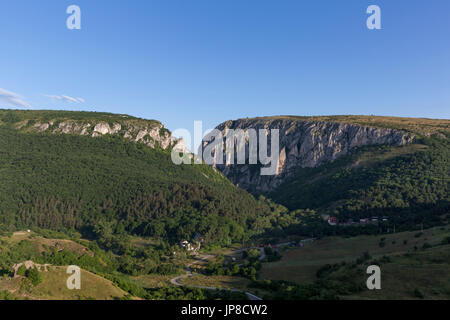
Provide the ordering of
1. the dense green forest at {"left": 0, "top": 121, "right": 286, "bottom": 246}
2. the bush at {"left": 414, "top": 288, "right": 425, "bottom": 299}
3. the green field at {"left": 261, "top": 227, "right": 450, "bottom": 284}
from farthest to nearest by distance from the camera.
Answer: the dense green forest at {"left": 0, "top": 121, "right": 286, "bottom": 246}
the green field at {"left": 261, "top": 227, "right": 450, "bottom": 284}
the bush at {"left": 414, "top": 288, "right": 425, "bottom": 299}

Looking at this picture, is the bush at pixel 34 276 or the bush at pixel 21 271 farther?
the bush at pixel 21 271

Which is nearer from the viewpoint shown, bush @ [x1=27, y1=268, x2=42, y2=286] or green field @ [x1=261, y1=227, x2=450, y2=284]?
bush @ [x1=27, y1=268, x2=42, y2=286]

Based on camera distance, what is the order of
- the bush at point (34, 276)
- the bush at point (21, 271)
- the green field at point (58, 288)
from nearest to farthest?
the green field at point (58, 288) → the bush at point (34, 276) → the bush at point (21, 271)

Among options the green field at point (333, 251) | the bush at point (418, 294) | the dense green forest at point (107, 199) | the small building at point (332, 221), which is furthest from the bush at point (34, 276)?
the small building at point (332, 221)

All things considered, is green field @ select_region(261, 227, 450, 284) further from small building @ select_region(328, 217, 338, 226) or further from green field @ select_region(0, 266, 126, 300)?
green field @ select_region(0, 266, 126, 300)

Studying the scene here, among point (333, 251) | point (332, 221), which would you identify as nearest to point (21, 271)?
point (333, 251)

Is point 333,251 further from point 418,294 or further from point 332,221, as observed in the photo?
point 418,294

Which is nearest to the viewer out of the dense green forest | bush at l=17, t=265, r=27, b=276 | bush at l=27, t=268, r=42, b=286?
bush at l=27, t=268, r=42, b=286

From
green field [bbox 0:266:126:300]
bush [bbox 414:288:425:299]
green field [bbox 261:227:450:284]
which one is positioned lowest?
green field [bbox 261:227:450:284]

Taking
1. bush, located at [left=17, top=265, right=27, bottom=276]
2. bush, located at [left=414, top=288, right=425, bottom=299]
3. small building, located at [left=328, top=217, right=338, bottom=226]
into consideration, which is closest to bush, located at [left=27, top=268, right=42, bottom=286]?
bush, located at [left=17, top=265, right=27, bottom=276]

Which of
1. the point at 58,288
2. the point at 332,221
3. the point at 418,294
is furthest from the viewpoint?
the point at 332,221

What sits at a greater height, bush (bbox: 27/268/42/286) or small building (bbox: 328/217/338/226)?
bush (bbox: 27/268/42/286)

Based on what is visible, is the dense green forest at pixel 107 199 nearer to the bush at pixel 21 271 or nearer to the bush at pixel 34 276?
the bush at pixel 21 271

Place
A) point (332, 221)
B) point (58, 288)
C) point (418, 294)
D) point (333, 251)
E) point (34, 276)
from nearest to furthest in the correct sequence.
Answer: point (58, 288) < point (34, 276) < point (418, 294) < point (333, 251) < point (332, 221)
